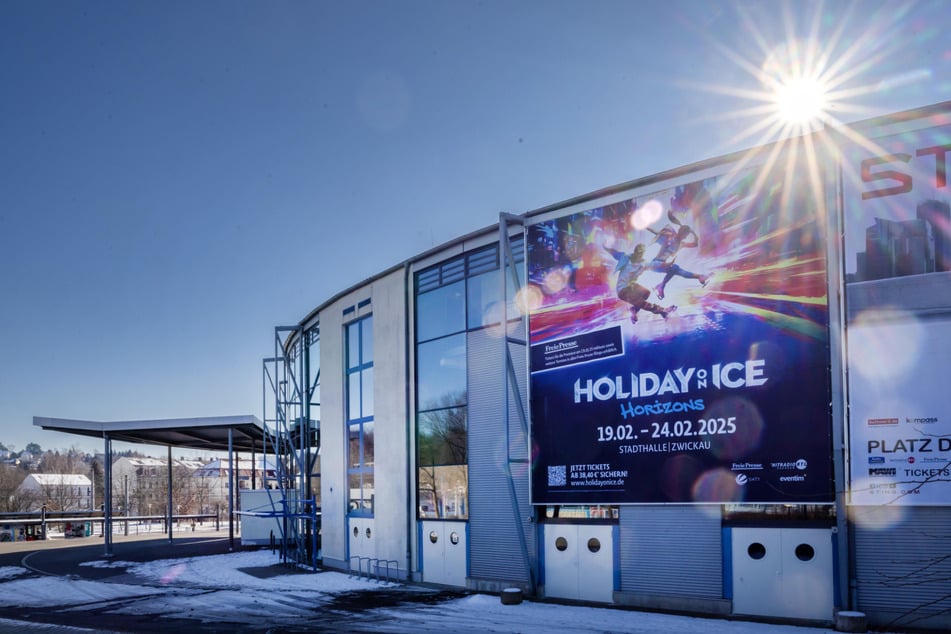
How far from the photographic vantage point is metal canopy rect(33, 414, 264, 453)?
31344mm

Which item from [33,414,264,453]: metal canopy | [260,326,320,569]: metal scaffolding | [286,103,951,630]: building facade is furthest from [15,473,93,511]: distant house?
[286,103,951,630]: building facade

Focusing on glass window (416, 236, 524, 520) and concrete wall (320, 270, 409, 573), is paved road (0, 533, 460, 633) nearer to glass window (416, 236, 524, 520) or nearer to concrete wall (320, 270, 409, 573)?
concrete wall (320, 270, 409, 573)

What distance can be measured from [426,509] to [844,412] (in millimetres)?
10514

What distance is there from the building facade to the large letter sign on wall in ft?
0.13

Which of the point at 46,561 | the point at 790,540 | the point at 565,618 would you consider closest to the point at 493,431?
the point at 565,618

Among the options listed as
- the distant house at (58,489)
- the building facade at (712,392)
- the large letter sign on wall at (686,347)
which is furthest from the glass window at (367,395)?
the distant house at (58,489)

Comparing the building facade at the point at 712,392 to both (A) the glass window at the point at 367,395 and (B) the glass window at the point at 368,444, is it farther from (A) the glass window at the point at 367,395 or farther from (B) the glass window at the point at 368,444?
(A) the glass window at the point at 367,395

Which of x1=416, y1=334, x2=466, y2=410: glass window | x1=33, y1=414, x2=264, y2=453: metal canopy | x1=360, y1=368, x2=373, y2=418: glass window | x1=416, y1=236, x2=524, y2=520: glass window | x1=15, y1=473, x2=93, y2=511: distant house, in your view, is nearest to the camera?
x1=416, y1=236, x2=524, y2=520: glass window

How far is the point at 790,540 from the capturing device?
12.9 metres

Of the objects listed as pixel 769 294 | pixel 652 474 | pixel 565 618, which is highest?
pixel 769 294

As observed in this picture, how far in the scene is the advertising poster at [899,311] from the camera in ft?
39.3

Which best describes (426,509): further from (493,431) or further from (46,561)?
(46,561)

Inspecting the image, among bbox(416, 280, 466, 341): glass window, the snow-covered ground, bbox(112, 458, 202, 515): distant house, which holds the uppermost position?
bbox(416, 280, 466, 341): glass window

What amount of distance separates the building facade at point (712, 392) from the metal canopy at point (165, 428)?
1426cm
